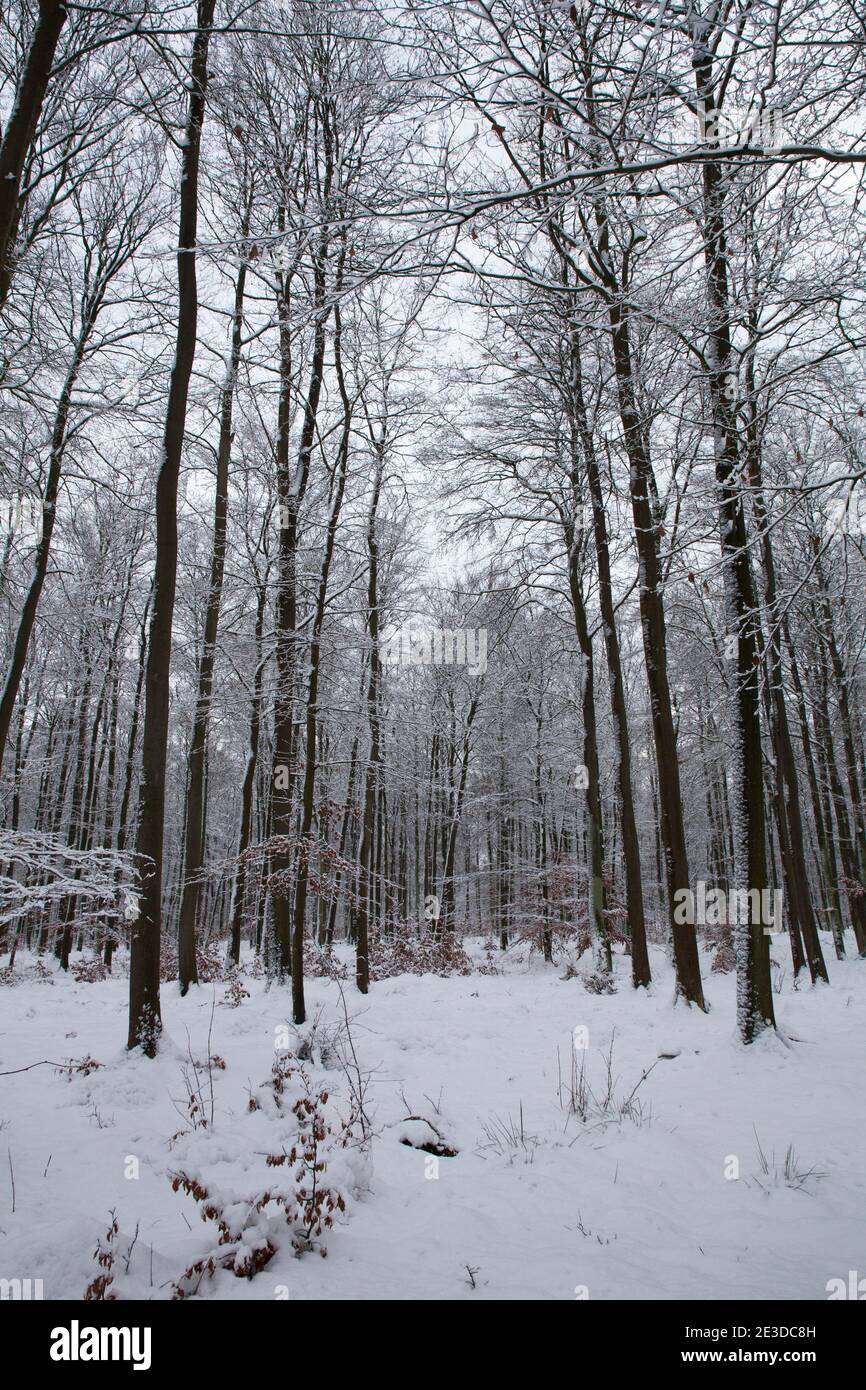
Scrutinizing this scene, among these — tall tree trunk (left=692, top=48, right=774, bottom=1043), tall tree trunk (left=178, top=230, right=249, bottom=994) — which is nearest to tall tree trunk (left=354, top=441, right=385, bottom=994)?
tall tree trunk (left=178, top=230, right=249, bottom=994)

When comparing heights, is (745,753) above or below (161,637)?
below

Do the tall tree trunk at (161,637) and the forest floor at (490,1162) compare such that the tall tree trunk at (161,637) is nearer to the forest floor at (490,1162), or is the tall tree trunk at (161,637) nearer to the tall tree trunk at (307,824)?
the forest floor at (490,1162)

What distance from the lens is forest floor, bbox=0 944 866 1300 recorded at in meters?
3.04

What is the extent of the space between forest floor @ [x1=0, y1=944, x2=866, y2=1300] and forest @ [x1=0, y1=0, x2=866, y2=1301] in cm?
4

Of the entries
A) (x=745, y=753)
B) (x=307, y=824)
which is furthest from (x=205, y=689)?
(x=745, y=753)

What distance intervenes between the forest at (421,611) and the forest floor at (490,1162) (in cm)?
4

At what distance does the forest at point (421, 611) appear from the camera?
135 inches

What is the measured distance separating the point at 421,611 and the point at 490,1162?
32.0ft

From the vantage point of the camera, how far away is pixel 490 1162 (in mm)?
4426

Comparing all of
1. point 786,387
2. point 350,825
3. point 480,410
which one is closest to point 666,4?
point 786,387

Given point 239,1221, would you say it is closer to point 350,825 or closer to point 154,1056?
point 154,1056

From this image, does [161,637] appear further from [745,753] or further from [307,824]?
[745,753]

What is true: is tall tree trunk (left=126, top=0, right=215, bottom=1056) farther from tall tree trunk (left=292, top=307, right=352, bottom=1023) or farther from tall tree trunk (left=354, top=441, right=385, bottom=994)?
tall tree trunk (left=354, top=441, right=385, bottom=994)
